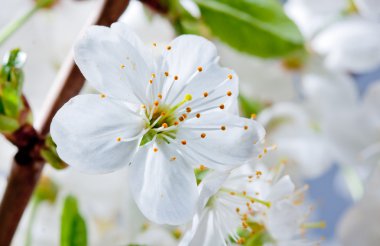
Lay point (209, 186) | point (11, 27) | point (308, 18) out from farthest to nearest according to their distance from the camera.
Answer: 1. point (308, 18)
2. point (11, 27)
3. point (209, 186)

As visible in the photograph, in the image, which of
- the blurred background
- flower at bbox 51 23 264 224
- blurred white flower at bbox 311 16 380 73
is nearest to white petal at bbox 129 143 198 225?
flower at bbox 51 23 264 224

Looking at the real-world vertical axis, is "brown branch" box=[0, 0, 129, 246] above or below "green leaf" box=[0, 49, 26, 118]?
below

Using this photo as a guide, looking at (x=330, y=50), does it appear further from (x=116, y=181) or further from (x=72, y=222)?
(x=72, y=222)

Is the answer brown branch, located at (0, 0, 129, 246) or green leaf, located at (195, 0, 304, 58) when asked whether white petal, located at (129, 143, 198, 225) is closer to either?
brown branch, located at (0, 0, 129, 246)

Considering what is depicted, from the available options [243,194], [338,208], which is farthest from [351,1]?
[338,208]

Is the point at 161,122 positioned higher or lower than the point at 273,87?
higher

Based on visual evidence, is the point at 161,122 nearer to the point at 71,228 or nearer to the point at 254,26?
the point at 71,228

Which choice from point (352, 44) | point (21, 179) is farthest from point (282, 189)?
point (352, 44)
